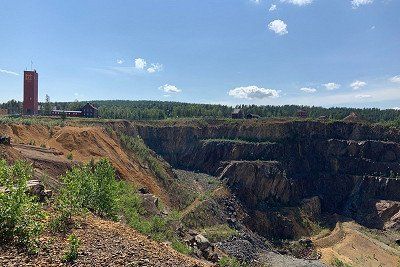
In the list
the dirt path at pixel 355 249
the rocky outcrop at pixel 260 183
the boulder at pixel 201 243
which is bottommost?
the dirt path at pixel 355 249

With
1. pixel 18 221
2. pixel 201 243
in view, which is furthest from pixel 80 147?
pixel 18 221

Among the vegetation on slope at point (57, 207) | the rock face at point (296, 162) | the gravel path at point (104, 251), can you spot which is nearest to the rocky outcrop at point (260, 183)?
the rock face at point (296, 162)

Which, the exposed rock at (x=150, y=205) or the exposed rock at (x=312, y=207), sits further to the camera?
the exposed rock at (x=312, y=207)

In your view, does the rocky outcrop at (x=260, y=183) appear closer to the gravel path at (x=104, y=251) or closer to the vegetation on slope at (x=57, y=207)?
the vegetation on slope at (x=57, y=207)

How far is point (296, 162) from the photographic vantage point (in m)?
76.1

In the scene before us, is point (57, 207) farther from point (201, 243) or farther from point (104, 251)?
point (201, 243)

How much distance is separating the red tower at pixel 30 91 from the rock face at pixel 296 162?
20.5 metres

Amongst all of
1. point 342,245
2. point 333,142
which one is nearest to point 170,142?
point 333,142

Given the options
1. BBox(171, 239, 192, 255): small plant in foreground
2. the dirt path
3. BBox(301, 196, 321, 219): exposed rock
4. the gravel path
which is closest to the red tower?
BBox(301, 196, 321, 219): exposed rock

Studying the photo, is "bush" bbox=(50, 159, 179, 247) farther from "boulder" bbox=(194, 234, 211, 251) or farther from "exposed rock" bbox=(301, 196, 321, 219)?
"exposed rock" bbox=(301, 196, 321, 219)

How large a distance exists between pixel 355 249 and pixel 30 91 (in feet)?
207

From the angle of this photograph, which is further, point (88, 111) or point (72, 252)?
point (88, 111)

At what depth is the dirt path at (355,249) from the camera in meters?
49.7

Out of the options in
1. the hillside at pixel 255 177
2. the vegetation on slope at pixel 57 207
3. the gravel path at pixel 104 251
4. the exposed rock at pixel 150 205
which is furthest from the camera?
the hillside at pixel 255 177
